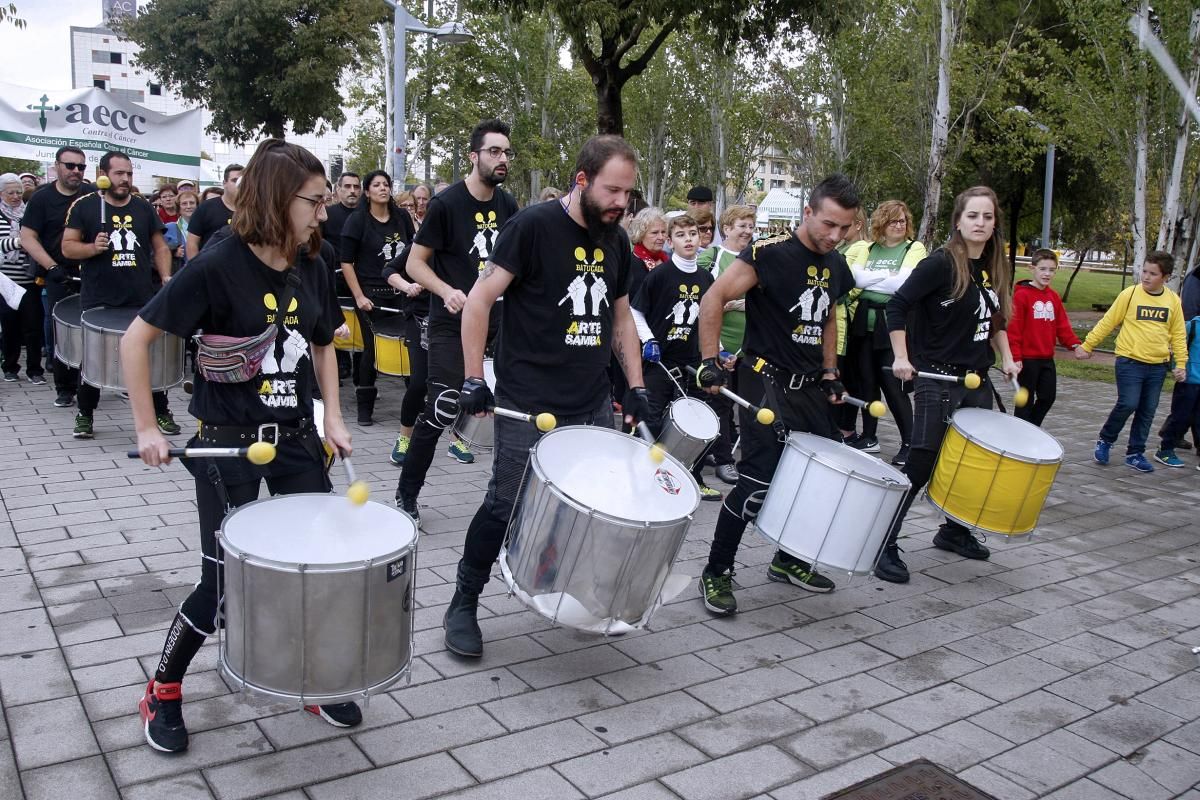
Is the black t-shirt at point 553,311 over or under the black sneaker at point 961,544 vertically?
over

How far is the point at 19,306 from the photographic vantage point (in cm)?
974

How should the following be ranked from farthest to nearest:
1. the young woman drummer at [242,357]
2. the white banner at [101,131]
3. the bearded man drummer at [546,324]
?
the white banner at [101,131], the bearded man drummer at [546,324], the young woman drummer at [242,357]

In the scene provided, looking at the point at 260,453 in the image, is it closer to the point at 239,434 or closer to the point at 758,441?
the point at 239,434

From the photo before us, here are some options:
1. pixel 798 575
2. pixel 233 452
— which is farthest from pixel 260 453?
pixel 798 575

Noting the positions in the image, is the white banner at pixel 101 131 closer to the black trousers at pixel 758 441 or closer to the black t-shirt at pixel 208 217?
the black t-shirt at pixel 208 217

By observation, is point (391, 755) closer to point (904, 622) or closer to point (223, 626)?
point (223, 626)

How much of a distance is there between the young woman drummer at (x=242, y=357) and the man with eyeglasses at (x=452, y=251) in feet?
7.06

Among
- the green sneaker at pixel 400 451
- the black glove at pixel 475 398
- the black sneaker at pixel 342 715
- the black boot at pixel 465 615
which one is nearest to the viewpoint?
the black sneaker at pixel 342 715

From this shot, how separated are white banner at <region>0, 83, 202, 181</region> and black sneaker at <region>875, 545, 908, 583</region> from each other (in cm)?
1000

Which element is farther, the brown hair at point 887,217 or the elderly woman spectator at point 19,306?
the elderly woman spectator at point 19,306

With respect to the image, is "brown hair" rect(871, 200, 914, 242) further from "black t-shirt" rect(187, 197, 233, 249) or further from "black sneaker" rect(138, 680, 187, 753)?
"black sneaker" rect(138, 680, 187, 753)

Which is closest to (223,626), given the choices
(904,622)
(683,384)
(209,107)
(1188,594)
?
(904,622)

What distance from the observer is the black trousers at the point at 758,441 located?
15.9ft

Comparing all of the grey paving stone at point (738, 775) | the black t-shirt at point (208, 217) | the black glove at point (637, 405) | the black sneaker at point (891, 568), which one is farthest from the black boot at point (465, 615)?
the black t-shirt at point (208, 217)
